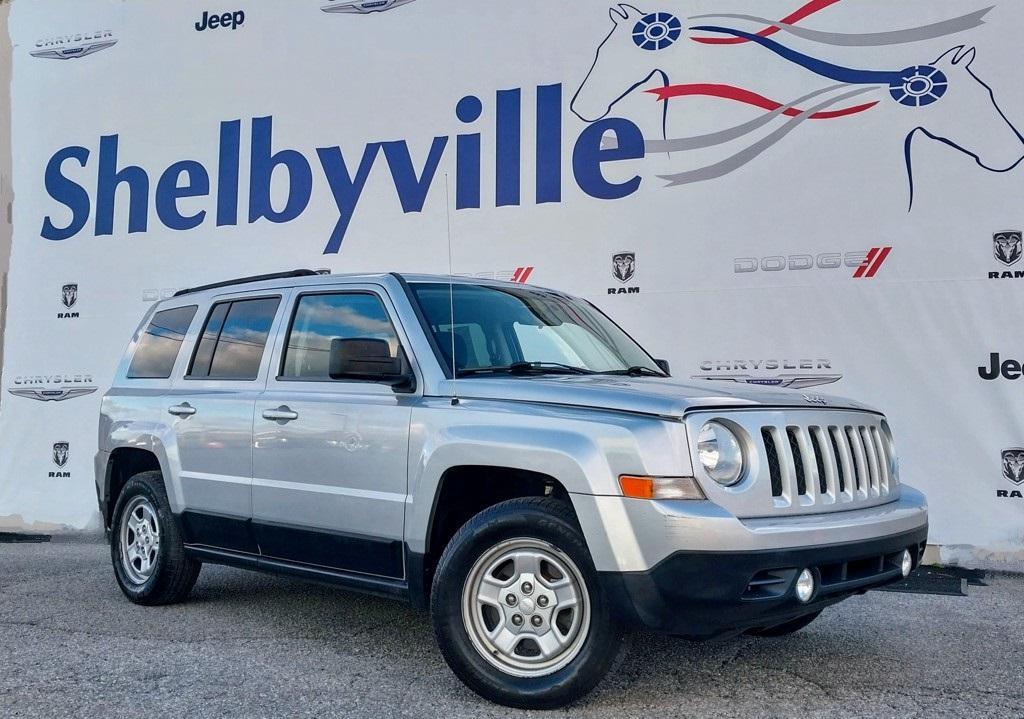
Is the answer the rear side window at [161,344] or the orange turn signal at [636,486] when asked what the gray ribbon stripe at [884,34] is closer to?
the rear side window at [161,344]

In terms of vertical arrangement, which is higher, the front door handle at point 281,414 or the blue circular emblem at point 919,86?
the blue circular emblem at point 919,86

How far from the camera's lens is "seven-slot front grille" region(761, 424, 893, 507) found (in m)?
3.60

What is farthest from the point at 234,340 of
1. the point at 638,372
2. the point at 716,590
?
the point at 716,590

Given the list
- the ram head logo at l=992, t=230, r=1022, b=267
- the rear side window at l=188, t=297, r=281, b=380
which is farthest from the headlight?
the ram head logo at l=992, t=230, r=1022, b=267

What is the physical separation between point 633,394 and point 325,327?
1.82m

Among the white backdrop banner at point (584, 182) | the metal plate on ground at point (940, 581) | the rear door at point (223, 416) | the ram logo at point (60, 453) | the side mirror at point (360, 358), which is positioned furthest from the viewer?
the ram logo at point (60, 453)

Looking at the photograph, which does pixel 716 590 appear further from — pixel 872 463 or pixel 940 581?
pixel 940 581

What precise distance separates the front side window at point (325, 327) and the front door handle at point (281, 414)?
0.19 metres

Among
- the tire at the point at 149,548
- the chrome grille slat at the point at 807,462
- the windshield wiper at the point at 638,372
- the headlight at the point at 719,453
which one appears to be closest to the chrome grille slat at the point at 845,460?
the chrome grille slat at the point at 807,462

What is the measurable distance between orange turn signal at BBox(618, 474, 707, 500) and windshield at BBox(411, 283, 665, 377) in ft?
3.42

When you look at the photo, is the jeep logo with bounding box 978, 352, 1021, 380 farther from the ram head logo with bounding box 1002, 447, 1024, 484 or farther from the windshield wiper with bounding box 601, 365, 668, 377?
the windshield wiper with bounding box 601, 365, 668, 377

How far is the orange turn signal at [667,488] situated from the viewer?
341 cm

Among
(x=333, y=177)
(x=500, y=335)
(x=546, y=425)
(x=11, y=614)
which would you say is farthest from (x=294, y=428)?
(x=333, y=177)

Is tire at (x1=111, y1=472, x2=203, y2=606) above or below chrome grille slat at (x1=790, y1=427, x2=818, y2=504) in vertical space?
below
